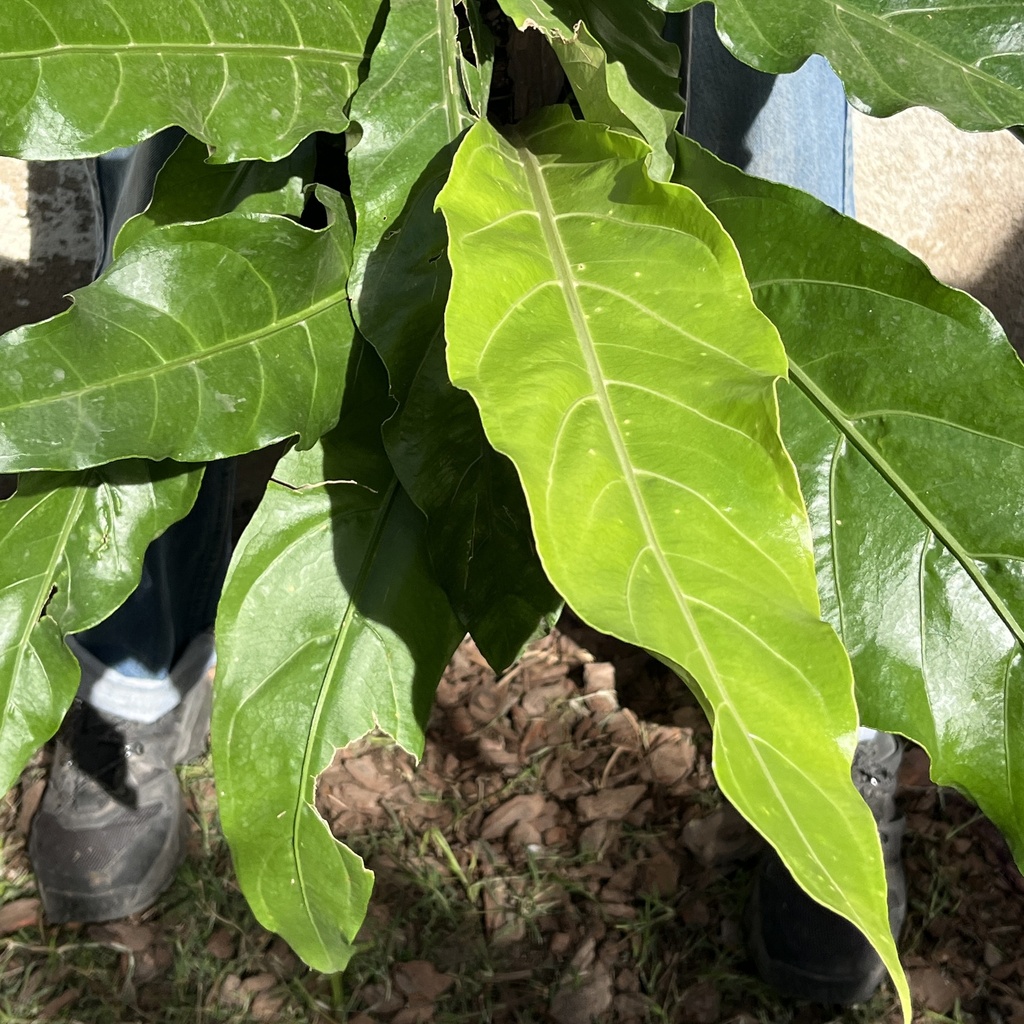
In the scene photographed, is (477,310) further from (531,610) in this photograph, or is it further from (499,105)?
(499,105)

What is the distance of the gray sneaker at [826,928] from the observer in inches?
48.3

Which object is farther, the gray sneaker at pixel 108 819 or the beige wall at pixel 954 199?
the beige wall at pixel 954 199

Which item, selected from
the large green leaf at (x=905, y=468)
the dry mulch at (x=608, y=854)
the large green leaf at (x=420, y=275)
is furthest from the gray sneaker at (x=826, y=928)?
the large green leaf at (x=420, y=275)

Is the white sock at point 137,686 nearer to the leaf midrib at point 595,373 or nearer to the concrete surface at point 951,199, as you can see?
the leaf midrib at point 595,373

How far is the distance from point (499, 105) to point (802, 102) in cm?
26

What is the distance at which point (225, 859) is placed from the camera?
1.40 metres

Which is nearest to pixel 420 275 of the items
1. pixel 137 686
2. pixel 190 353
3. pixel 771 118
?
pixel 190 353

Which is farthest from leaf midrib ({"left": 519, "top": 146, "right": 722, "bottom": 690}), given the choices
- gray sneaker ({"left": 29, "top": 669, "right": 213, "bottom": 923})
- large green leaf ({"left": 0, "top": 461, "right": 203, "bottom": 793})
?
gray sneaker ({"left": 29, "top": 669, "right": 213, "bottom": 923})

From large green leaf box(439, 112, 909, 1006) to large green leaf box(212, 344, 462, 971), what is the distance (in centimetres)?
19

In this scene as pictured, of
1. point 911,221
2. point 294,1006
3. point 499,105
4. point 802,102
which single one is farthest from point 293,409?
point 911,221

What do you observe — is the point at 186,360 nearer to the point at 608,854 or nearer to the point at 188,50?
the point at 188,50

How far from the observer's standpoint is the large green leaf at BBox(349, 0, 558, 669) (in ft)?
1.89

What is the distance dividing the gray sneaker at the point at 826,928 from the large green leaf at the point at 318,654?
0.73m

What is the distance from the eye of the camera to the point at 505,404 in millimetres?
414
